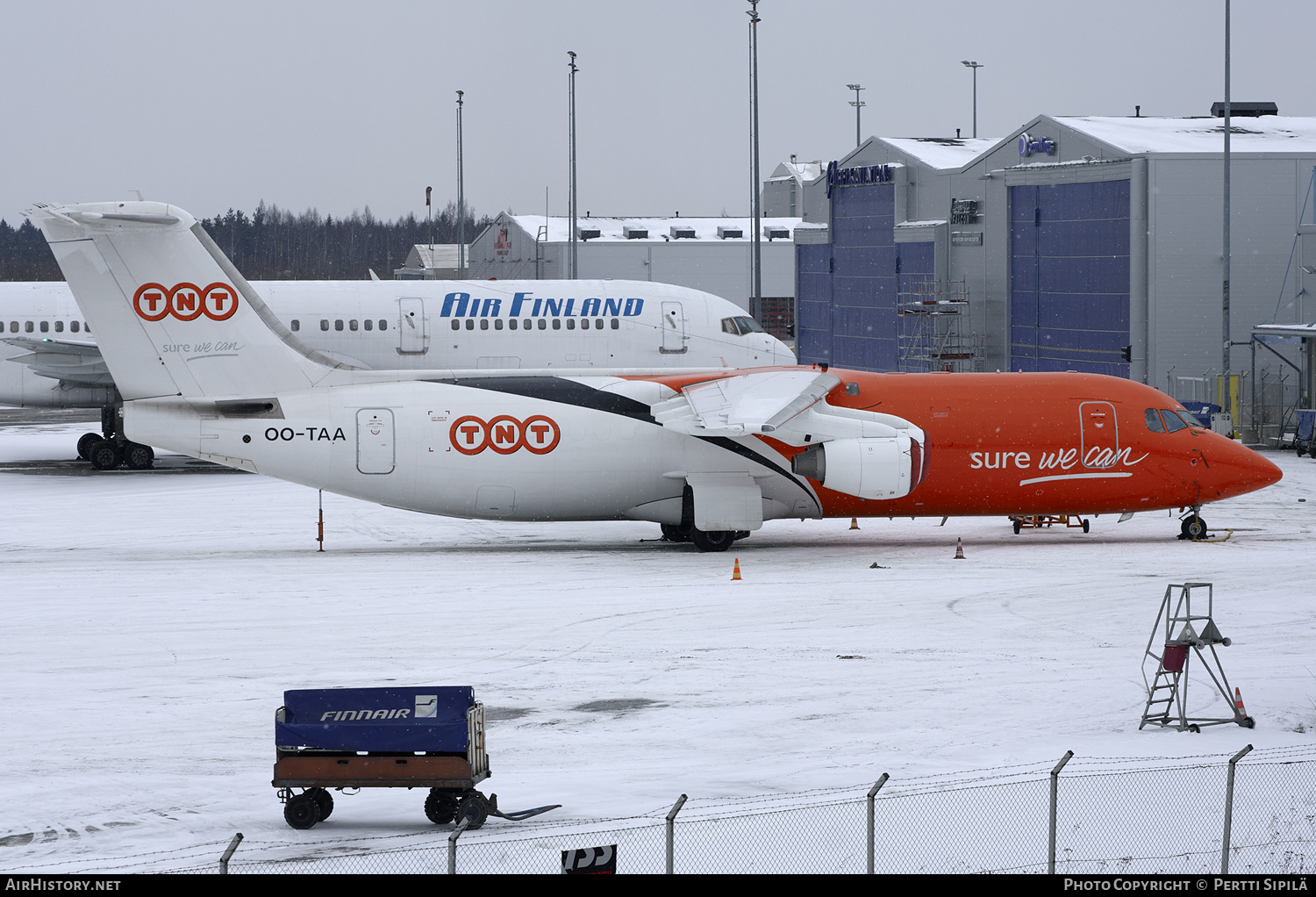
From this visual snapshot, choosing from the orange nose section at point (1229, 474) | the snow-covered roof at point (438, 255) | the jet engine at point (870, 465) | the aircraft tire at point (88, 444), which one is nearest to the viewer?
the jet engine at point (870, 465)

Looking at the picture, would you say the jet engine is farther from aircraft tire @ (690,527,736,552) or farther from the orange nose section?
the orange nose section

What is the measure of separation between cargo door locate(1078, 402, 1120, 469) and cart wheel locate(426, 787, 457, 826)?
59.4ft

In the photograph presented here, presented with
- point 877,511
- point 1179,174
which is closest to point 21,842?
point 877,511

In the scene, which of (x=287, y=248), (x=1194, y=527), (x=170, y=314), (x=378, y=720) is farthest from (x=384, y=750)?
(x=287, y=248)

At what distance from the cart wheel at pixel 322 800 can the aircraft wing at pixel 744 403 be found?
12572 millimetres

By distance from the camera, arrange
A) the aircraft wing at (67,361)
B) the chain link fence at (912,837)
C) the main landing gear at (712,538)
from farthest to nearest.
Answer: the aircraft wing at (67,361)
the main landing gear at (712,538)
the chain link fence at (912,837)

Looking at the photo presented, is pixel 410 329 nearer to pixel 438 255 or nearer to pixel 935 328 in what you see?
pixel 935 328

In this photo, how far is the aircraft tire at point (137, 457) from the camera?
41188 mm

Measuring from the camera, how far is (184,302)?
27.2 meters

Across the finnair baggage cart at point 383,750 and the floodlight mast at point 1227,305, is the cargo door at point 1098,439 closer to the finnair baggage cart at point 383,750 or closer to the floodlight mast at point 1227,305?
the floodlight mast at point 1227,305

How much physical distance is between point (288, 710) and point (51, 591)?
1257 centimetres

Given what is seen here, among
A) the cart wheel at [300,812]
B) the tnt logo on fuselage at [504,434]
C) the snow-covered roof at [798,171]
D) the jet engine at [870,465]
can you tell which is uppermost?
the snow-covered roof at [798,171]

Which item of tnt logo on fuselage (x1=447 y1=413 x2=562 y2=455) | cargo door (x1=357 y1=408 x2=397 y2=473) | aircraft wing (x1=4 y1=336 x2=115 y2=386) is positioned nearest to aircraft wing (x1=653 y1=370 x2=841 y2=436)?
tnt logo on fuselage (x1=447 y1=413 x2=562 y2=455)

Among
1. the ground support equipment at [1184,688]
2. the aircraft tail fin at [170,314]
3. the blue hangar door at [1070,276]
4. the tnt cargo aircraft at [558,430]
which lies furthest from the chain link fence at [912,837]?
the blue hangar door at [1070,276]
